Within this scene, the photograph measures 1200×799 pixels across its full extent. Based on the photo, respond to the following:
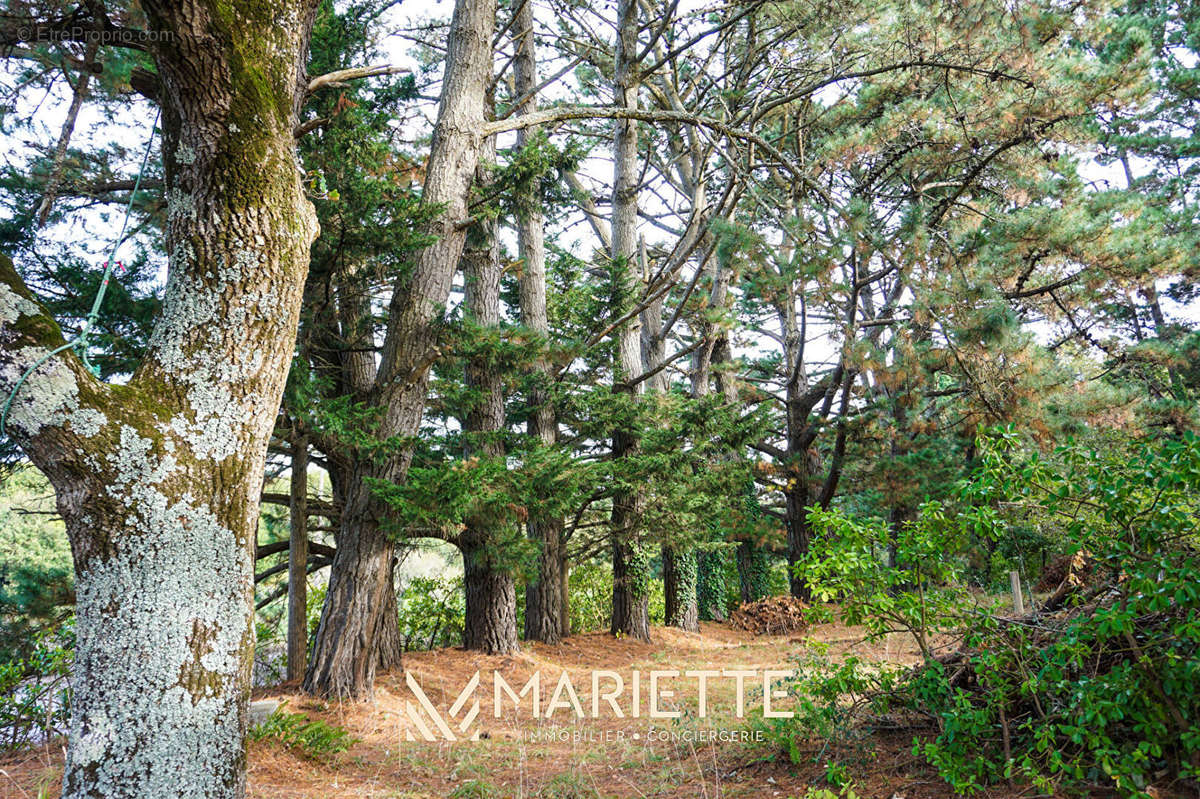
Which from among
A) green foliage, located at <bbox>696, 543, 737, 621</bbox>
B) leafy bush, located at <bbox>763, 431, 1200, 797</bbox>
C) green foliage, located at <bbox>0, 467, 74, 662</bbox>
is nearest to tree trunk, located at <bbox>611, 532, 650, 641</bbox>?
green foliage, located at <bbox>696, 543, 737, 621</bbox>

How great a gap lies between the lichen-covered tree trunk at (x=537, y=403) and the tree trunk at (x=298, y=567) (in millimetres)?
3130

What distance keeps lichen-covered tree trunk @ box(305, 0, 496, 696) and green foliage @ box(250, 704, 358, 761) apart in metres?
0.99

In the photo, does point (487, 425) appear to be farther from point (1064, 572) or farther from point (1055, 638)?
point (1055, 638)

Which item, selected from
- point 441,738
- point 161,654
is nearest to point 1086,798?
point 161,654

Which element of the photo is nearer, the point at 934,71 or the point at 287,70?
the point at 287,70

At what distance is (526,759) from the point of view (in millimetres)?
4621

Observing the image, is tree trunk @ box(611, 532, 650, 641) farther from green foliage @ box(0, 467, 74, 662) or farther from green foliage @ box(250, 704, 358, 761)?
green foliage @ box(0, 467, 74, 662)

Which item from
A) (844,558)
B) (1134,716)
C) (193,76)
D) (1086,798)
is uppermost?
(193,76)

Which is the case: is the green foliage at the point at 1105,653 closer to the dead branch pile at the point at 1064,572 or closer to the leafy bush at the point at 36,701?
the dead branch pile at the point at 1064,572

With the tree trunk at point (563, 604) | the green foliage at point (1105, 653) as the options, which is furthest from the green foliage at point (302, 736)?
the tree trunk at point (563, 604)

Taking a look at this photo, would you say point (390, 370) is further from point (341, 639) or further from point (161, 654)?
point (161, 654)

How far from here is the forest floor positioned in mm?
3486

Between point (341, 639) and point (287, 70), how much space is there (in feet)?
14.0

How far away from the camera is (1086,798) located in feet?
8.30
